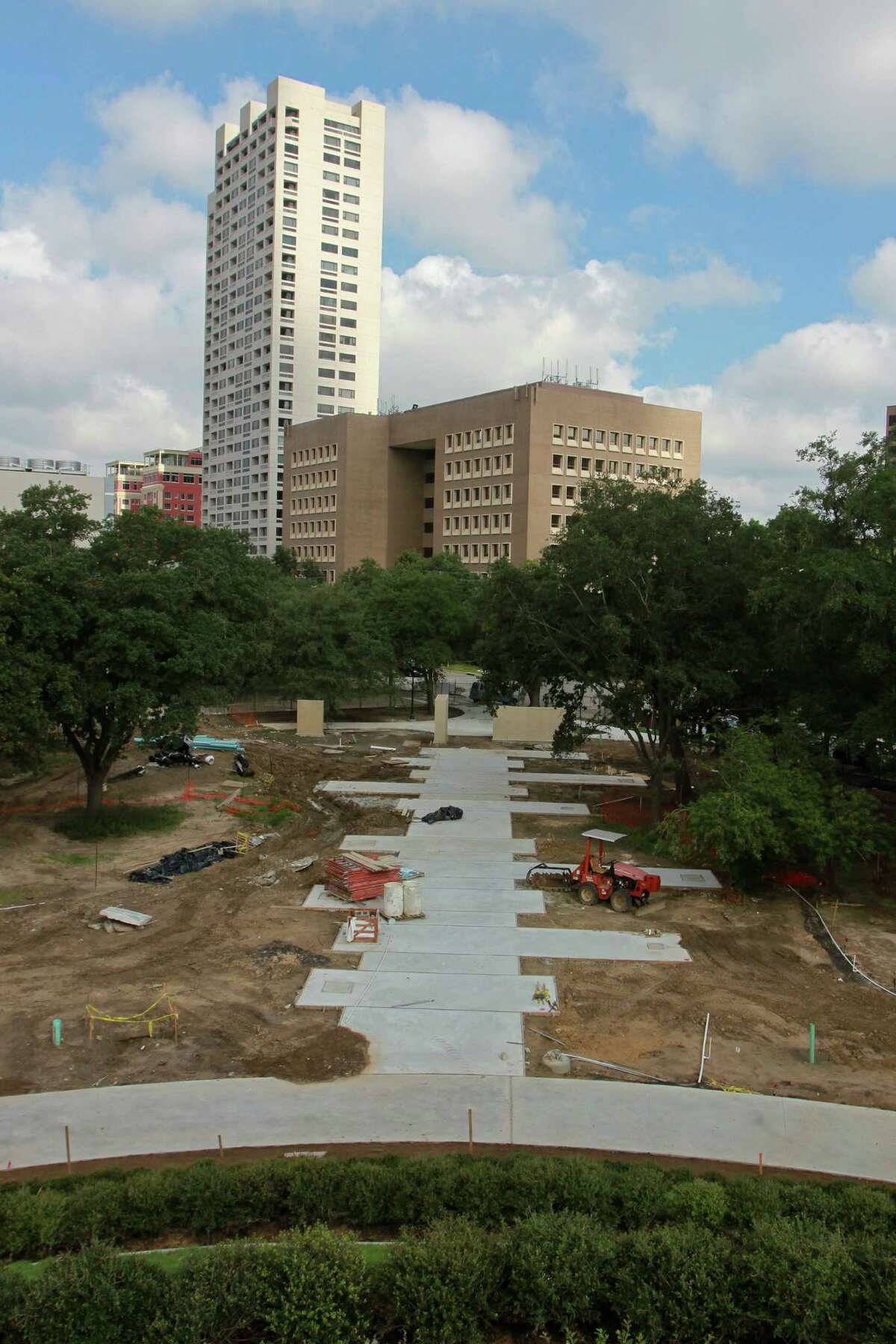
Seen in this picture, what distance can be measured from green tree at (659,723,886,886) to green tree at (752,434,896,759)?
1.45 m

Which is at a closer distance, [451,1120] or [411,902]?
[451,1120]

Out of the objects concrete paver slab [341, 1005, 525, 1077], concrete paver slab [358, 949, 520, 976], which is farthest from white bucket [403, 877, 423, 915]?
concrete paver slab [341, 1005, 525, 1077]

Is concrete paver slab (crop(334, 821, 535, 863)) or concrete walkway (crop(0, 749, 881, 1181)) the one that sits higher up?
concrete paver slab (crop(334, 821, 535, 863))

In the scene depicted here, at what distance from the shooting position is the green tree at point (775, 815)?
Answer: 2284 centimetres

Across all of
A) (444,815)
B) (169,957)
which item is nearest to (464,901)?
(169,957)

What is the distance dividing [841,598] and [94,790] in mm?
22229

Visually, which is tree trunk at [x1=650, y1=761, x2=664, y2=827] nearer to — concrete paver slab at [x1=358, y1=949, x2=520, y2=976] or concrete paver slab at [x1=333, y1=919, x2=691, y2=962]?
concrete paver slab at [x1=333, y1=919, x2=691, y2=962]

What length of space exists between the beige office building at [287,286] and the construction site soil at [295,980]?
378ft

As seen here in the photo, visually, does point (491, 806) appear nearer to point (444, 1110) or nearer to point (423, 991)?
point (423, 991)

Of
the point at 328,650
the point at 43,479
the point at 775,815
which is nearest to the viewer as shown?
the point at 775,815

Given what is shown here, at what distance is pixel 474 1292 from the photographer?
28.8ft

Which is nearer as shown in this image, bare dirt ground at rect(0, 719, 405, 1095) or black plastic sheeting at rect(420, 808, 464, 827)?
bare dirt ground at rect(0, 719, 405, 1095)

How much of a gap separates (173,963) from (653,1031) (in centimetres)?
928

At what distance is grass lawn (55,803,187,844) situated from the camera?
29.6 metres
